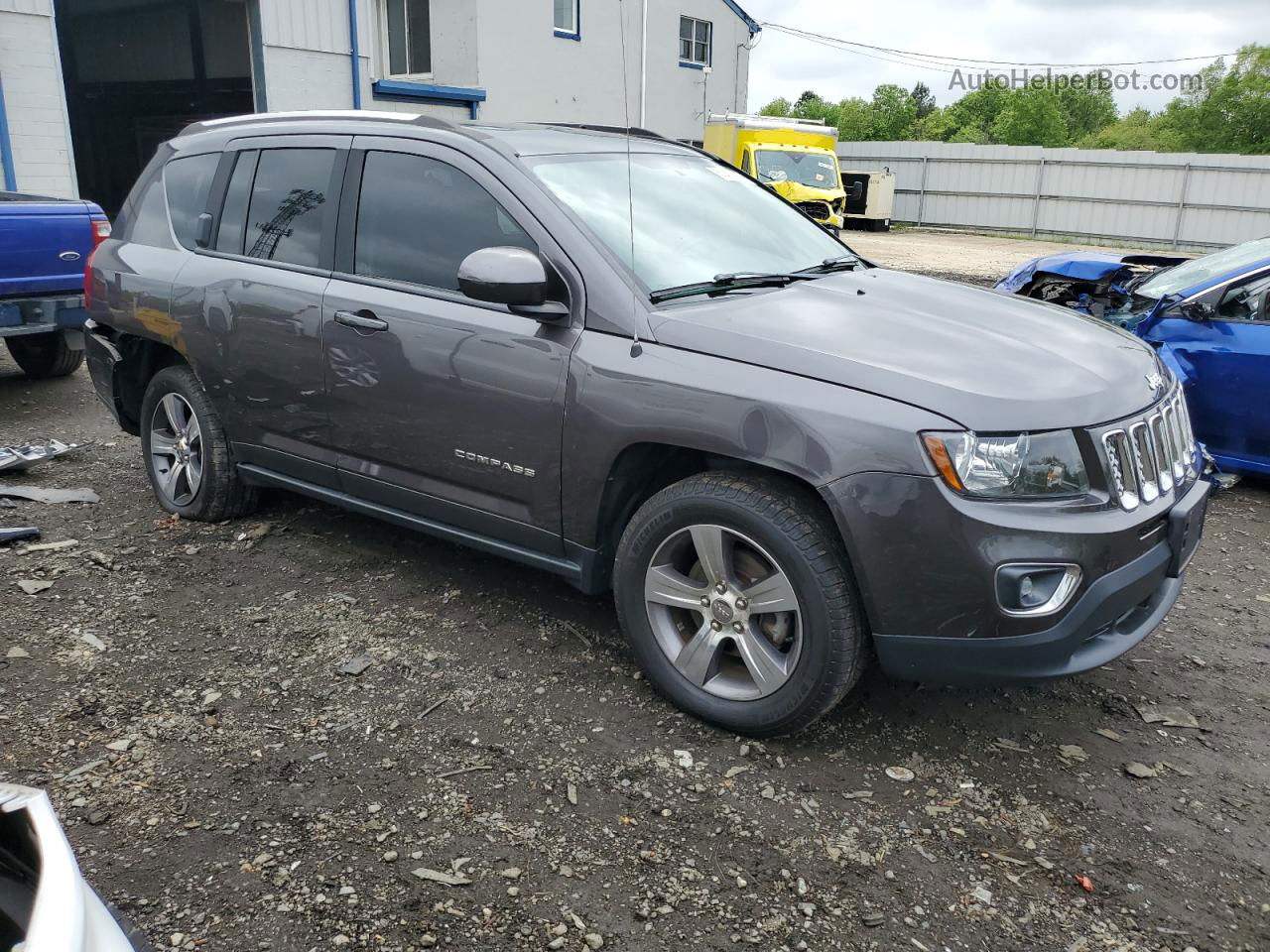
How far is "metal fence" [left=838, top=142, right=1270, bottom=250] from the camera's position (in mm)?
25859

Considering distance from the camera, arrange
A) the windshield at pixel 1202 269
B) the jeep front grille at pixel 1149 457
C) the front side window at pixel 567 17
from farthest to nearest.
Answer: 1. the front side window at pixel 567 17
2. the windshield at pixel 1202 269
3. the jeep front grille at pixel 1149 457

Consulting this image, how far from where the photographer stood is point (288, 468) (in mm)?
4496

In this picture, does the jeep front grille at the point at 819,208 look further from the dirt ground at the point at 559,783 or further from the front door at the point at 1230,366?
the dirt ground at the point at 559,783

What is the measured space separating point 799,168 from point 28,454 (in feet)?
65.6

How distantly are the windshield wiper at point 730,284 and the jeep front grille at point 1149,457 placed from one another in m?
1.28

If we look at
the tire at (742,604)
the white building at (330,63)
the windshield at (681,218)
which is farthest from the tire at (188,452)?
the white building at (330,63)

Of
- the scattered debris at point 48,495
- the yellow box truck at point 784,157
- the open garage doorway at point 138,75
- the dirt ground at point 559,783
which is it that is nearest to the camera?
the dirt ground at point 559,783

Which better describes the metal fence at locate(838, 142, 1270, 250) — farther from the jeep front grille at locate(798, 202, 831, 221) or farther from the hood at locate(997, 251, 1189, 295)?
the hood at locate(997, 251, 1189, 295)

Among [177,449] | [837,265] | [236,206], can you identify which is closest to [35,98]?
[177,449]

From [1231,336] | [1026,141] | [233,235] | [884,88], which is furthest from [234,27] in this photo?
[884,88]

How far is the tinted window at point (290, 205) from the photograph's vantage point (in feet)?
13.9

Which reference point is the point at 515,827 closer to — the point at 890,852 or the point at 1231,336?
the point at 890,852

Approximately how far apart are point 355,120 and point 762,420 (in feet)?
7.54

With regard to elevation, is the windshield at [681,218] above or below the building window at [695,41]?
below
